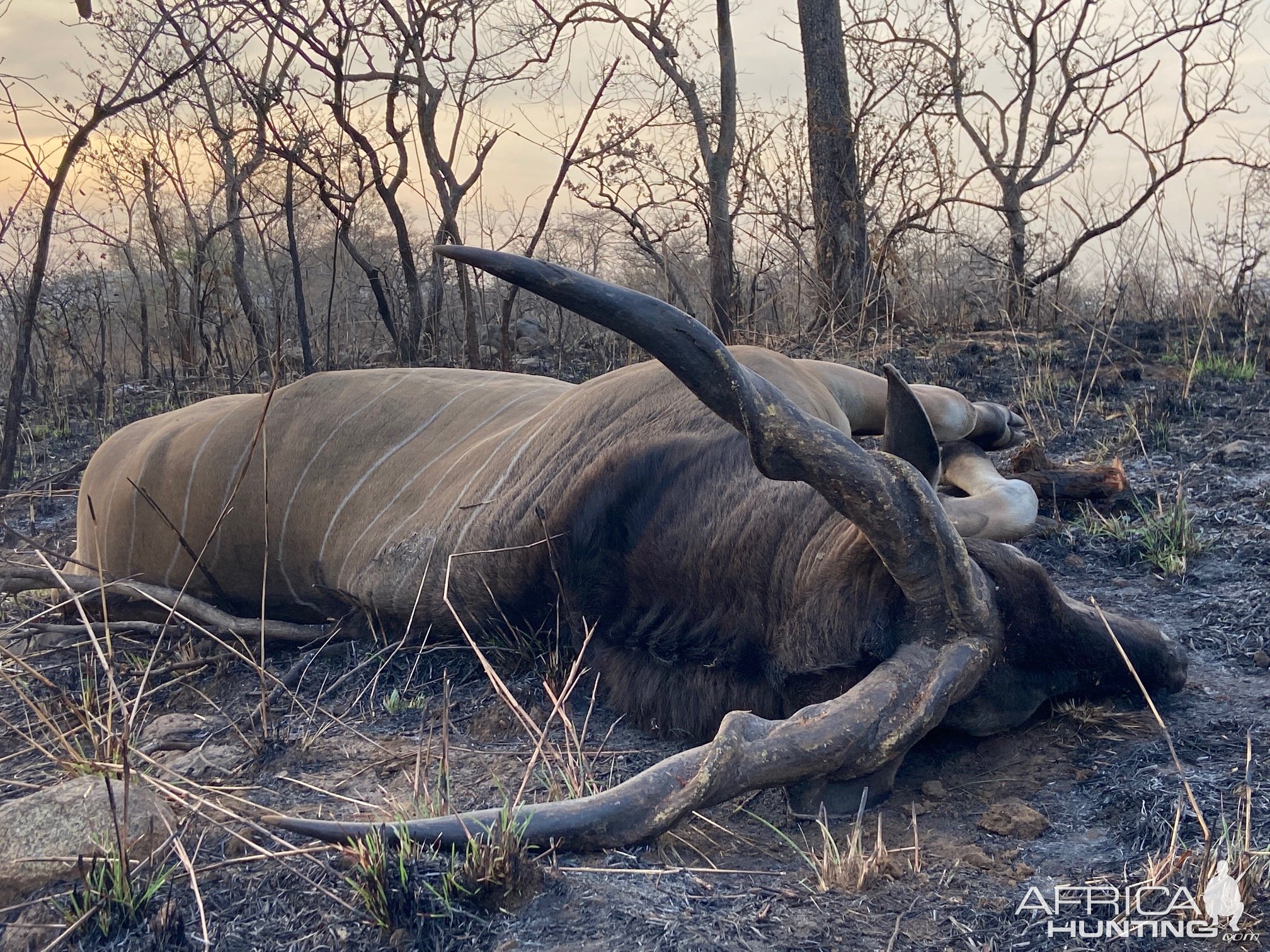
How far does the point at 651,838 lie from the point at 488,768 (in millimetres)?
844

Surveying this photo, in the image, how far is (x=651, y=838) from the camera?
181 cm

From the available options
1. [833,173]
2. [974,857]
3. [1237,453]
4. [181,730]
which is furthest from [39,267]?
[833,173]

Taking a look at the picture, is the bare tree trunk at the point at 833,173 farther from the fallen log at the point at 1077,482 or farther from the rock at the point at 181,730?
the rock at the point at 181,730

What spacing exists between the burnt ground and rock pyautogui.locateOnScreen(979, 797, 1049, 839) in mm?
16

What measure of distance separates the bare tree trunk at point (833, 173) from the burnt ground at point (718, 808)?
14.8 feet

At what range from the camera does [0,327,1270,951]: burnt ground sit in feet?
5.84

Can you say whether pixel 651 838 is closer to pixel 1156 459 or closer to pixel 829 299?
pixel 1156 459

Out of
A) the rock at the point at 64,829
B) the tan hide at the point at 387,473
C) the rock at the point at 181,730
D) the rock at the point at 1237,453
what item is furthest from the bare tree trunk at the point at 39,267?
the rock at the point at 1237,453

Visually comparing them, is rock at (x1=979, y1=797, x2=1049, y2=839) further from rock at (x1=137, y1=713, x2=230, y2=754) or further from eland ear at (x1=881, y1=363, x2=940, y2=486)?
rock at (x1=137, y1=713, x2=230, y2=754)

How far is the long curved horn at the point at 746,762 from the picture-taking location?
1747 millimetres

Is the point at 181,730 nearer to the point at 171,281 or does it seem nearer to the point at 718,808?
the point at 718,808

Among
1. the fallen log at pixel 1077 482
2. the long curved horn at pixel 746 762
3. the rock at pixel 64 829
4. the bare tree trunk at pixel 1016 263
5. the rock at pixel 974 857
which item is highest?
the bare tree trunk at pixel 1016 263

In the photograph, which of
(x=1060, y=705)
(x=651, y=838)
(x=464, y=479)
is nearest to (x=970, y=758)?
(x=1060, y=705)

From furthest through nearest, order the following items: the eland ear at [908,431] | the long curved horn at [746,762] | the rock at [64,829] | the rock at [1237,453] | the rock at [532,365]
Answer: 1. the rock at [532,365]
2. the rock at [1237,453]
3. the eland ear at [908,431]
4. the rock at [64,829]
5. the long curved horn at [746,762]
